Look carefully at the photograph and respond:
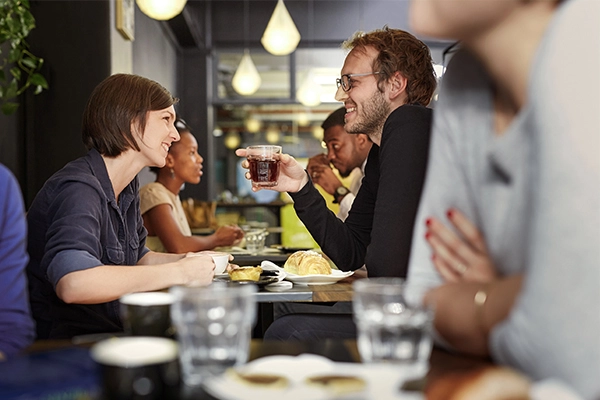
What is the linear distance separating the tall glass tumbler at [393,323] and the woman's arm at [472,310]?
103 millimetres

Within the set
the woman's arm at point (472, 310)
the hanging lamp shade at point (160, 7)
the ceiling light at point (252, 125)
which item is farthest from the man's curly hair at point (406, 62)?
the ceiling light at point (252, 125)

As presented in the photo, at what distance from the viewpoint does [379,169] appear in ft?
8.04

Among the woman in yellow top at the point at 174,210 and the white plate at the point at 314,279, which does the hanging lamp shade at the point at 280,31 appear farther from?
the white plate at the point at 314,279

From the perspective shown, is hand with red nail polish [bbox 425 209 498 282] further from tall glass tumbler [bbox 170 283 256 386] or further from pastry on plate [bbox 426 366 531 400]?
tall glass tumbler [bbox 170 283 256 386]

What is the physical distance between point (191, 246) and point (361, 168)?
1.39 meters

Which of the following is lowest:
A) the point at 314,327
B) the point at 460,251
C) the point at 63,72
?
the point at 314,327

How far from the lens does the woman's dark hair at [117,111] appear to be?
2.39 meters

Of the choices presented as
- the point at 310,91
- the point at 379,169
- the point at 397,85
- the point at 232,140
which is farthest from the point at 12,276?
the point at 232,140

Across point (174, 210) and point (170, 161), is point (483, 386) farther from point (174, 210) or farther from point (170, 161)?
point (170, 161)

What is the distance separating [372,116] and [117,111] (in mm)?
933

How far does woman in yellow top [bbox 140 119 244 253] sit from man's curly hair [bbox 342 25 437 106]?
5.96ft

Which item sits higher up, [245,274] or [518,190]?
[518,190]

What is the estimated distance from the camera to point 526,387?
32.0 inches

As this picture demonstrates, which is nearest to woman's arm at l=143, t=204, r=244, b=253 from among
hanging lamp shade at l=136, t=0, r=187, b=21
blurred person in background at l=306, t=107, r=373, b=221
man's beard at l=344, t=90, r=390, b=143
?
blurred person in background at l=306, t=107, r=373, b=221
